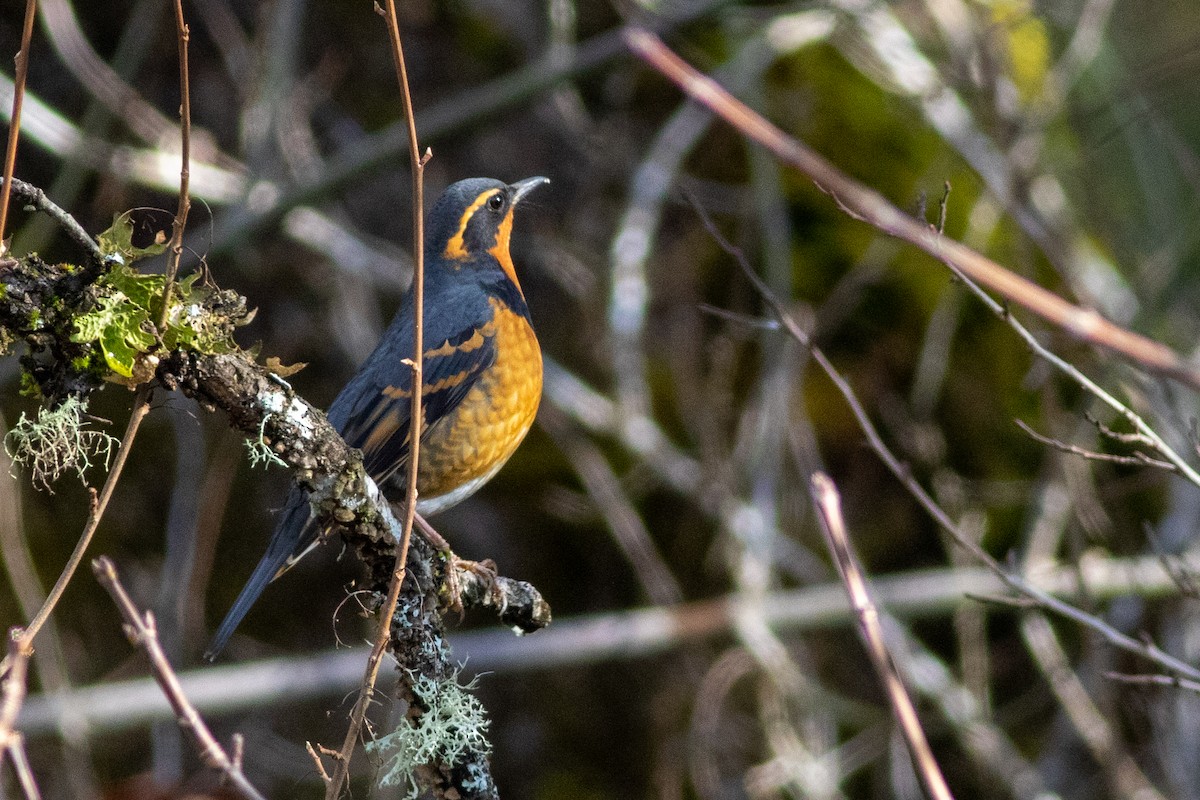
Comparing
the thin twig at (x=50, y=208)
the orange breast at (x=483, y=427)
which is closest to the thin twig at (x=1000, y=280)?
the thin twig at (x=50, y=208)

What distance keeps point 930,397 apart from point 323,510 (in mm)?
5224

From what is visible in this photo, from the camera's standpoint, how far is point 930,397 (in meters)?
7.05

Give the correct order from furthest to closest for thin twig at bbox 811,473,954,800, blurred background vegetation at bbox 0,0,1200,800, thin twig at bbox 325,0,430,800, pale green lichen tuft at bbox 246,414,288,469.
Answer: blurred background vegetation at bbox 0,0,1200,800 → pale green lichen tuft at bbox 246,414,288,469 → thin twig at bbox 325,0,430,800 → thin twig at bbox 811,473,954,800

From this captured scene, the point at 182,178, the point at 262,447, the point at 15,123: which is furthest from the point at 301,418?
the point at 15,123

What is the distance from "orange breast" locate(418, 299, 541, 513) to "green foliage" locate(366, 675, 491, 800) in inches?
59.8

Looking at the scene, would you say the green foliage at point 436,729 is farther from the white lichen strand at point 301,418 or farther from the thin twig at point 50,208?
the thin twig at point 50,208

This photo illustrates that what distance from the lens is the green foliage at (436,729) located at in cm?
266

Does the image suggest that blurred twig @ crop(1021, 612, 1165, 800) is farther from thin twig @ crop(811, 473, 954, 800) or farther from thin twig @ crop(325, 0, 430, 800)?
thin twig @ crop(811, 473, 954, 800)

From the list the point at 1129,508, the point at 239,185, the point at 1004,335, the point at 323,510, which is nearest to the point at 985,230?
the point at 1004,335

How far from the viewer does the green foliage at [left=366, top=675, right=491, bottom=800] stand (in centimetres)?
266

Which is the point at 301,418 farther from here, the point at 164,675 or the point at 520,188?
the point at 520,188

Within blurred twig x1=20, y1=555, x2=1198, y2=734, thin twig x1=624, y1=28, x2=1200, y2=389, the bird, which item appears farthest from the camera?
blurred twig x1=20, y1=555, x2=1198, y2=734

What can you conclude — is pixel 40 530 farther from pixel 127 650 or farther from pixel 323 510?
pixel 323 510

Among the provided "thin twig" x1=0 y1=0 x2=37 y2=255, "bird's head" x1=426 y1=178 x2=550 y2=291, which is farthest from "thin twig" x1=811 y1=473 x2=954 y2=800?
"bird's head" x1=426 y1=178 x2=550 y2=291
